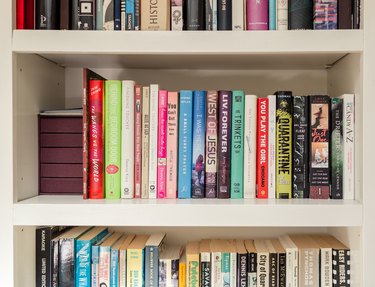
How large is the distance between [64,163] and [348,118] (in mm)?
712

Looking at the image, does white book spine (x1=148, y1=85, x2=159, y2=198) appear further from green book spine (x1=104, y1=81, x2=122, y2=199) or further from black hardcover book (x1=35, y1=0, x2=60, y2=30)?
black hardcover book (x1=35, y1=0, x2=60, y2=30)

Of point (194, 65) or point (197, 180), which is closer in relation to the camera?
point (197, 180)

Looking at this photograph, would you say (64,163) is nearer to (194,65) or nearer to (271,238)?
(194,65)

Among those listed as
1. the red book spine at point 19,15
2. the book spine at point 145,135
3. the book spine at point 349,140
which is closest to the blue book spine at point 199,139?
the book spine at point 145,135

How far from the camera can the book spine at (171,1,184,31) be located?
103 centimetres

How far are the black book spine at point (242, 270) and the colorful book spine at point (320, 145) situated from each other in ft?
0.79

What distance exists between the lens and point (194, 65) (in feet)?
4.08

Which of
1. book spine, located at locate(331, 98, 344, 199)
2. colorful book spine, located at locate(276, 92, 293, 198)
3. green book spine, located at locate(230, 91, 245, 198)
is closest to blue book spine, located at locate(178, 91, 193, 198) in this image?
green book spine, located at locate(230, 91, 245, 198)

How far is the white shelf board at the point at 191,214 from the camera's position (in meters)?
0.98

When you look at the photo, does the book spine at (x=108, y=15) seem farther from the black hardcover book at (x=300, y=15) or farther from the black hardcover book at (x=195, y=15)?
the black hardcover book at (x=300, y=15)

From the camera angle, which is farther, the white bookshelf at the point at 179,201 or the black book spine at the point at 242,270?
the black book spine at the point at 242,270

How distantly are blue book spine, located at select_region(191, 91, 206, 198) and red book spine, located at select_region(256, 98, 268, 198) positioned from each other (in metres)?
0.13

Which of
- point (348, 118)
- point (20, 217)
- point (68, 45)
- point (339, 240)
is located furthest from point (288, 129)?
point (20, 217)
